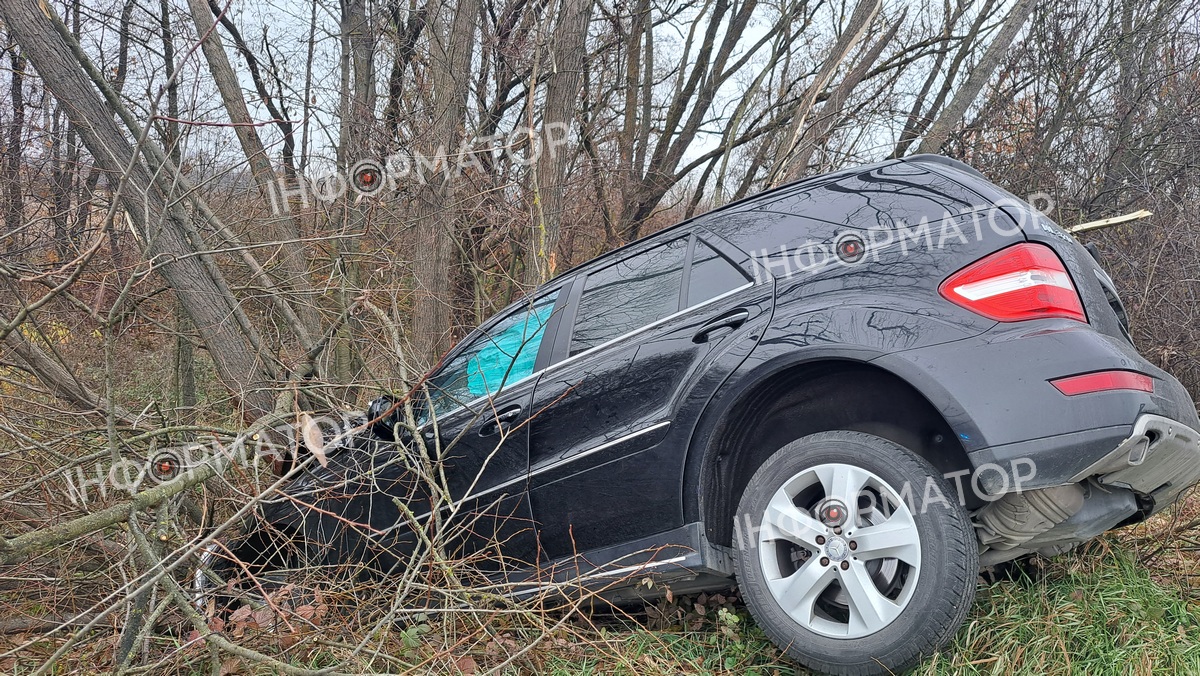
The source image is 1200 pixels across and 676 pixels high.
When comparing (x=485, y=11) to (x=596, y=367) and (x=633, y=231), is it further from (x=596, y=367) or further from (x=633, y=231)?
(x=596, y=367)

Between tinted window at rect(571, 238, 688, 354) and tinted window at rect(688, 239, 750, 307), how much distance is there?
0.23 feet

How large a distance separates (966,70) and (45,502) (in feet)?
38.8

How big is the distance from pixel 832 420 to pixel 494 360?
5.82 feet

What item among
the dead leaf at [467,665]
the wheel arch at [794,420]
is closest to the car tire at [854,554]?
the wheel arch at [794,420]

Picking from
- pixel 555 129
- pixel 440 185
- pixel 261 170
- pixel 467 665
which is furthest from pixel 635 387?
pixel 261 170

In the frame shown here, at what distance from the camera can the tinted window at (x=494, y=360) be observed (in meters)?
3.66

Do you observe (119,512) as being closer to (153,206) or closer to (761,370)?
(761,370)

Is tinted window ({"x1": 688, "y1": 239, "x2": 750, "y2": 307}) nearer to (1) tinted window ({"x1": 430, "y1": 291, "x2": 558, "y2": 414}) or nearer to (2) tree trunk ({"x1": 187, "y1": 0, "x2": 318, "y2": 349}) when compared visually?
(1) tinted window ({"x1": 430, "y1": 291, "x2": 558, "y2": 414})

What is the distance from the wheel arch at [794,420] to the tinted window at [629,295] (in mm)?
553

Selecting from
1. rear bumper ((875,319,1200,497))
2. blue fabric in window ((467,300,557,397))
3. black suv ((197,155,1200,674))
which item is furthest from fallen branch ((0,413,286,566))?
rear bumper ((875,319,1200,497))

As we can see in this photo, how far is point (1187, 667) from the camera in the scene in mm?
2475

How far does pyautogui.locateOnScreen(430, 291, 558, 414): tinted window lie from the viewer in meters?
3.66

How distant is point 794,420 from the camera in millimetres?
2877

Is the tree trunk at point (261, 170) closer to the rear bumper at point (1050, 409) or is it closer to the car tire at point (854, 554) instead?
the car tire at point (854, 554)
